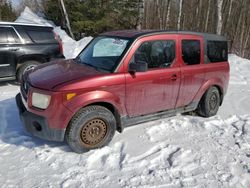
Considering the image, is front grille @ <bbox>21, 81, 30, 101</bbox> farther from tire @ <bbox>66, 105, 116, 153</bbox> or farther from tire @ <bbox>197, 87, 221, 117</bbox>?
tire @ <bbox>197, 87, 221, 117</bbox>

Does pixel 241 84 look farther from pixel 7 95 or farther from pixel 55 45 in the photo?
pixel 7 95

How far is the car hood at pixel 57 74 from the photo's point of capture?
3.83 meters

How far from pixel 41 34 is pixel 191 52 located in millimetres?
4579

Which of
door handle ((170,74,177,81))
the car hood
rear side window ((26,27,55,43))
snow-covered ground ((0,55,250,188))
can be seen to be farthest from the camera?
rear side window ((26,27,55,43))

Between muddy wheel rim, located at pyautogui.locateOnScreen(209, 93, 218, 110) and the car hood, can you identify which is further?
muddy wheel rim, located at pyautogui.locateOnScreen(209, 93, 218, 110)

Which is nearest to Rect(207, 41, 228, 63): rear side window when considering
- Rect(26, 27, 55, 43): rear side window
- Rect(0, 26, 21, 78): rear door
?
Rect(26, 27, 55, 43): rear side window

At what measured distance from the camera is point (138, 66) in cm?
405

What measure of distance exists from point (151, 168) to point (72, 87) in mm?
1544

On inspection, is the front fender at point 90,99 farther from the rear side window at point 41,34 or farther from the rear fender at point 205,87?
the rear side window at point 41,34

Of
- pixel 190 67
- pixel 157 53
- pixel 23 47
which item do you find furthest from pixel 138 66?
pixel 23 47

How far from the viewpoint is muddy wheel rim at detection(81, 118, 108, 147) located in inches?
158

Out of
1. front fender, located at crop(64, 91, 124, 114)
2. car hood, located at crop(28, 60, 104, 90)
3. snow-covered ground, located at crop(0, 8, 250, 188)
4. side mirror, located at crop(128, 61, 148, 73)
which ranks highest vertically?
side mirror, located at crop(128, 61, 148, 73)

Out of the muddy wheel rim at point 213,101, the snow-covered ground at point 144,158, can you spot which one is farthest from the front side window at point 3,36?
the muddy wheel rim at point 213,101

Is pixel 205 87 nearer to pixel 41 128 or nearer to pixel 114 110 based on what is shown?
pixel 114 110
